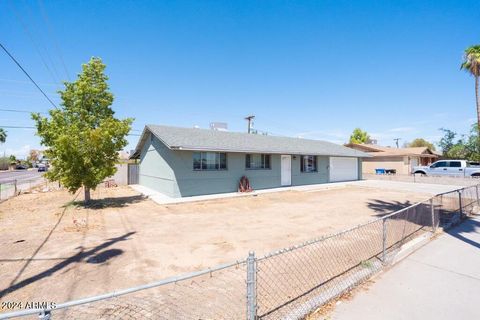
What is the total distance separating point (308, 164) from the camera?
1967 cm

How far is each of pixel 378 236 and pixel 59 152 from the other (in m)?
12.5

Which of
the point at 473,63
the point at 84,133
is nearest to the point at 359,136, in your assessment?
the point at 473,63

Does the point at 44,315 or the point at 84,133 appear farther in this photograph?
the point at 84,133

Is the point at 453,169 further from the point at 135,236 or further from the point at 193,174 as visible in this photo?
the point at 135,236

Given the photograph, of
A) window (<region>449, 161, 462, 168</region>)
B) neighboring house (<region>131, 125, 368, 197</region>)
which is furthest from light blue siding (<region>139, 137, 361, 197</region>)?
window (<region>449, 161, 462, 168</region>)

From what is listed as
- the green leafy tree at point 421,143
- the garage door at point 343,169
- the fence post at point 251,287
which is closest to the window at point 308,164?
the garage door at point 343,169

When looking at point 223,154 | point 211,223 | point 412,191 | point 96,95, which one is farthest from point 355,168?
point 96,95

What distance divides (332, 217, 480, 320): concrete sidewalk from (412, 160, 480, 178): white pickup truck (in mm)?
22604

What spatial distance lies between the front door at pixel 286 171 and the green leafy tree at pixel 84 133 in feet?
34.3

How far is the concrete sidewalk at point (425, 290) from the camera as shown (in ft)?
10.9

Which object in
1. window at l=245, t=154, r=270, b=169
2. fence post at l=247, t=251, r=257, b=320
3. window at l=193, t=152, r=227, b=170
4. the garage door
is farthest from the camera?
the garage door

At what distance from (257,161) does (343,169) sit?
10507mm

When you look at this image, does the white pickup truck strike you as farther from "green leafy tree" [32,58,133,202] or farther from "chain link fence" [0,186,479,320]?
"green leafy tree" [32,58,133,202]

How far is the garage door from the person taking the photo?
21719 millimetres
